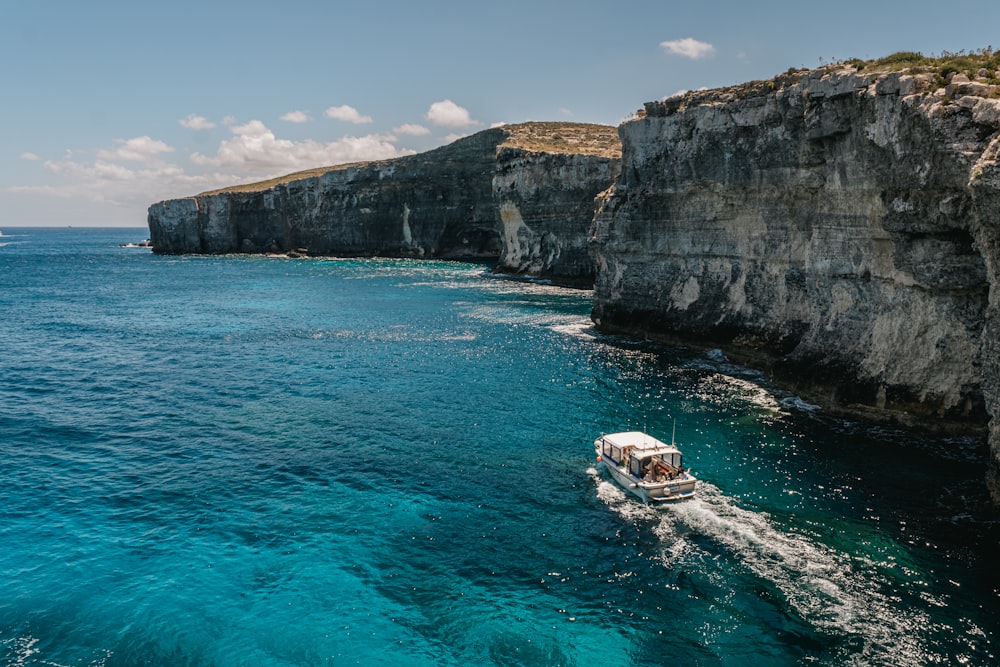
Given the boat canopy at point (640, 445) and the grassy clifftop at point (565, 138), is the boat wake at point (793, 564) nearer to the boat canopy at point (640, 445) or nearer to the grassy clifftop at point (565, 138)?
the boat canopy at point (640, 445)

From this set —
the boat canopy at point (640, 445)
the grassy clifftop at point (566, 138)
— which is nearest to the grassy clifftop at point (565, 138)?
the grassy clifftop at point (566, 138)

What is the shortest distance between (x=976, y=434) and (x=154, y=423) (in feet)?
143

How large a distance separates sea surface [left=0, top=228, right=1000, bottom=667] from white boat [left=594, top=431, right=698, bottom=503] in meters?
0.86

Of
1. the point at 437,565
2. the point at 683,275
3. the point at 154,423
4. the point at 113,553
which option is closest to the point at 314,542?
the point at 437,565

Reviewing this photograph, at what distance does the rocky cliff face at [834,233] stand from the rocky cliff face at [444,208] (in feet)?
127

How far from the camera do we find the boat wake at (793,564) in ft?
60.3

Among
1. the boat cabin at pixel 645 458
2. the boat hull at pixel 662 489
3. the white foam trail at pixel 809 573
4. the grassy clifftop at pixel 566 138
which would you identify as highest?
the grassy clifftop at pixel 566 138

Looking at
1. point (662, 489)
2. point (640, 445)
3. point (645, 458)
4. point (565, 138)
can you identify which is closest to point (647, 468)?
point (645, 458)

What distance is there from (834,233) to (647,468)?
21.0m

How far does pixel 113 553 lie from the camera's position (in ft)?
74.8

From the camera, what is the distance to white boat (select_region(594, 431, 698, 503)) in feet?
86.2

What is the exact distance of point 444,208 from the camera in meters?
142

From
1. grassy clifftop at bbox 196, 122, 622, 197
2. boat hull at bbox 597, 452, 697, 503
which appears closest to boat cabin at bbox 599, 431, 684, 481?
boat hull at bbox 597, 452, 697, 503

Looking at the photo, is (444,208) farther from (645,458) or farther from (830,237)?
(645,458)
